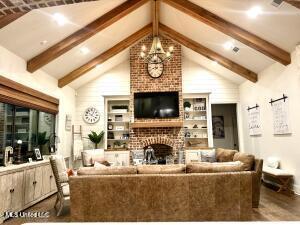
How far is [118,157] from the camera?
7609mm

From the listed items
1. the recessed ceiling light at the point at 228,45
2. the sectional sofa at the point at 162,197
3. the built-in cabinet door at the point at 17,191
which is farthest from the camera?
the recessed ceiling light at the point at 228,45

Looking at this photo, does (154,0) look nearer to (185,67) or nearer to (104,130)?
(185,67)

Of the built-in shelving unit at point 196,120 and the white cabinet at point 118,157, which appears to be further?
the built-in shelving unit at point 196,120

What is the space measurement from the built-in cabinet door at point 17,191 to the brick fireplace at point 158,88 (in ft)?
12.2

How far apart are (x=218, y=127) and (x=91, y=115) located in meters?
4.84

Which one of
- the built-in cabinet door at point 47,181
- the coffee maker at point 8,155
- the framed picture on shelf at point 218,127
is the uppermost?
the framed picture on shelf at point 218,127

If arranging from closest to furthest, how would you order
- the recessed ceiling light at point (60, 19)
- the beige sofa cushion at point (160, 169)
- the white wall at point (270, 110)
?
1. the beige sofa cushion at point (160, 169)
2. the recessed ceiling light at point (60, 19)
3. the white wall at point (270, 110)

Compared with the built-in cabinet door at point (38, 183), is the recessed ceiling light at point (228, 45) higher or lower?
higher

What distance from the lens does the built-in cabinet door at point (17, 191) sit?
13.0 ft

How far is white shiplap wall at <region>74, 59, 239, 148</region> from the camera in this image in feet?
26.2

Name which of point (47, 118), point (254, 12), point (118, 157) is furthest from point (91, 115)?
point (254, 12)

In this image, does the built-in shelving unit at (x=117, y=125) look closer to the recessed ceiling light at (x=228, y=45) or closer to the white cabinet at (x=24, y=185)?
the white cabinet at (x=24, y=185)

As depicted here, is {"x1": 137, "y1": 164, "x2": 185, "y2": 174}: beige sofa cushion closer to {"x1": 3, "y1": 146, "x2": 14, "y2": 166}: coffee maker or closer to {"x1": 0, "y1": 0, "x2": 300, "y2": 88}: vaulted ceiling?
{"x1": 0, "y1": 0, "x2": 300, "y2": 88}: vaulted ceiling

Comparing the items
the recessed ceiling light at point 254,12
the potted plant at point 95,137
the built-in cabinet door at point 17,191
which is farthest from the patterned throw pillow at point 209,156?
the built-in cabinet door at point 17,191
